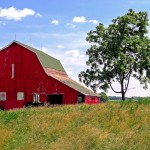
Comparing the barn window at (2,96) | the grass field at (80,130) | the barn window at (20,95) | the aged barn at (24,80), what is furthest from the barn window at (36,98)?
the grass field at (80,130)

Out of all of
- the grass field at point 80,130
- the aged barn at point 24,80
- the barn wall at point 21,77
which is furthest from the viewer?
the barn wall at point 21,77

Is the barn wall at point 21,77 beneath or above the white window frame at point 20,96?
above

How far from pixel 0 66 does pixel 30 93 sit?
5.23 meters

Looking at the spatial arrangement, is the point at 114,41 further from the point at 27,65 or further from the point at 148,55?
the point at 27,65

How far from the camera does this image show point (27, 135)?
1767 cm

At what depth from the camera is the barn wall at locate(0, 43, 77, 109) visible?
149 ft

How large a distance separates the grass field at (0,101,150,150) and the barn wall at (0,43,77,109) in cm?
2040

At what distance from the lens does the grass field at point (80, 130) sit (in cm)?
1420

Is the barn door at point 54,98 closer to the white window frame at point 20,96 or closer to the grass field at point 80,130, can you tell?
the white window frame at point 20,96

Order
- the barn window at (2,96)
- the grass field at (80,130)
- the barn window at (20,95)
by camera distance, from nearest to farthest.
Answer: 1. the grass field at (80,130)
2. the barn window at (20,95)
3. the barn window at (2,96)

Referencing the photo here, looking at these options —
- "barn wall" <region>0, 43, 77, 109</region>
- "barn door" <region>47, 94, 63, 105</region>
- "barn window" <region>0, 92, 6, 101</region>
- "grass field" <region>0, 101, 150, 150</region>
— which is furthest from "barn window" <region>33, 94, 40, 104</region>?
"grass field" <region>0, 101, 150, 150</region>

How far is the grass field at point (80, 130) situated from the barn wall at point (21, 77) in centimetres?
2040

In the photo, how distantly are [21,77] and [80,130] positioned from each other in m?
30.1

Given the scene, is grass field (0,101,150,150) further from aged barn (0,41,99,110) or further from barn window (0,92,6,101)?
barn window (0,92,6,101)
